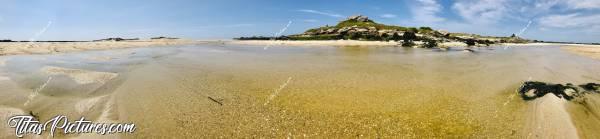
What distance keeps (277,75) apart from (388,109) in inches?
242

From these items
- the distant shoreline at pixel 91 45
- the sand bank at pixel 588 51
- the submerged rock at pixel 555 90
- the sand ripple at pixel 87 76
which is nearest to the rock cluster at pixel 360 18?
the distant shoreline at pixel 91 45

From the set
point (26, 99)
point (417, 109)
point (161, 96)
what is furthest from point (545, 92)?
point (26, 99)

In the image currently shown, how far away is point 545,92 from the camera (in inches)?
372

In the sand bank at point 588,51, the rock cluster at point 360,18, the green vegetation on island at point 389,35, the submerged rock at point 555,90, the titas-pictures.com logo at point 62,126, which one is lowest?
the titas-pictures.com logo at point 62,126

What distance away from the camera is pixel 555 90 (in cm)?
970

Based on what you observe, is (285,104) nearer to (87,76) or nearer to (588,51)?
(87,76)

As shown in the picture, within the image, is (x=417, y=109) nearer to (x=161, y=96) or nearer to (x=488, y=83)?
(x=488, y=83)

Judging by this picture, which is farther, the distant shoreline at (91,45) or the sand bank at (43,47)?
the distant shoreline at (91,45)

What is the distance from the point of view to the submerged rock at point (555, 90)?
9.18 m

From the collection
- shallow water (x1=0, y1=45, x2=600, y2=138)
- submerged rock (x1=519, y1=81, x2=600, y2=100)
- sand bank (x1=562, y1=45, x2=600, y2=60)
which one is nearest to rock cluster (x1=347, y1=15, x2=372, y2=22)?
sand bank (x1=562, y1=45, x2=600, y2=60)

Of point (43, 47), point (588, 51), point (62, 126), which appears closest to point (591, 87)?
point (62, 126)

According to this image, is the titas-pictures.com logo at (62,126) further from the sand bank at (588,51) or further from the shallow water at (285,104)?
the sand bank at (588,51)

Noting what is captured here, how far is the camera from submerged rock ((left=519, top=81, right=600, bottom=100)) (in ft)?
30.1

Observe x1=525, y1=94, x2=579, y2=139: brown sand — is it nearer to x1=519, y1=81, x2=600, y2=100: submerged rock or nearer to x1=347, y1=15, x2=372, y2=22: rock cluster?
x1=519, y1=81, x2=600, y2=100: submerged rock
